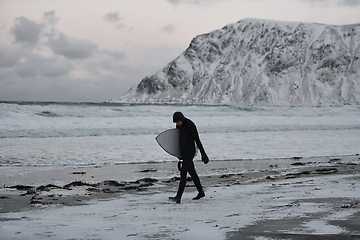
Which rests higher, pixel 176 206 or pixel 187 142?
pixel 187 142

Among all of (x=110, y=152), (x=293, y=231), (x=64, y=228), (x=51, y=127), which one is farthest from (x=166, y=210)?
(x=51, y=127)

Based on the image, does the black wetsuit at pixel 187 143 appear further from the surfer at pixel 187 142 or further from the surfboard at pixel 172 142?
the surfboard at pixel 172 142

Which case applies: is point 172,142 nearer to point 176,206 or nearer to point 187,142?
point 187,142

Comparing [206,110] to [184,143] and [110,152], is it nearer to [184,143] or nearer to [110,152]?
[110,152]

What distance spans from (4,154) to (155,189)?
8.05m

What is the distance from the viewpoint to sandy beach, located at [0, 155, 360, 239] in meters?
4.63

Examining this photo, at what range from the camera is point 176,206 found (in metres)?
6.64

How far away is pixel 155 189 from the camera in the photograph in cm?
879

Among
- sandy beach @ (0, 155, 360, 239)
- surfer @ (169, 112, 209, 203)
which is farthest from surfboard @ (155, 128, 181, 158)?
sandy beach @ (0, 155, 360, 239)

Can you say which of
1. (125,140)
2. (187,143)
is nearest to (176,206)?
(187,143)

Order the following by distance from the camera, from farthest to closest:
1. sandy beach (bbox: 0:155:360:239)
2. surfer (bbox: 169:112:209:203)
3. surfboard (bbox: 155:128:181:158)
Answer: surfboard (bbox: 155:128:181:158) < surfer (bbox: 169:112:209:203) < sandy beach (bbox: 0:155:360:239)

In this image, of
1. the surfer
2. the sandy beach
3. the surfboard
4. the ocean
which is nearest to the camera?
the sandy beach

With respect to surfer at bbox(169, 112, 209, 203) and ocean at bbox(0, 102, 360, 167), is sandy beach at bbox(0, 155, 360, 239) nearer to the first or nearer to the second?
surfer at bbox(169, 112, 209, 203)

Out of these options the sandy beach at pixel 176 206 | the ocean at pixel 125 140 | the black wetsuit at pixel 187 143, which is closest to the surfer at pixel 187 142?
the black wetsuit at pixel 187 143
